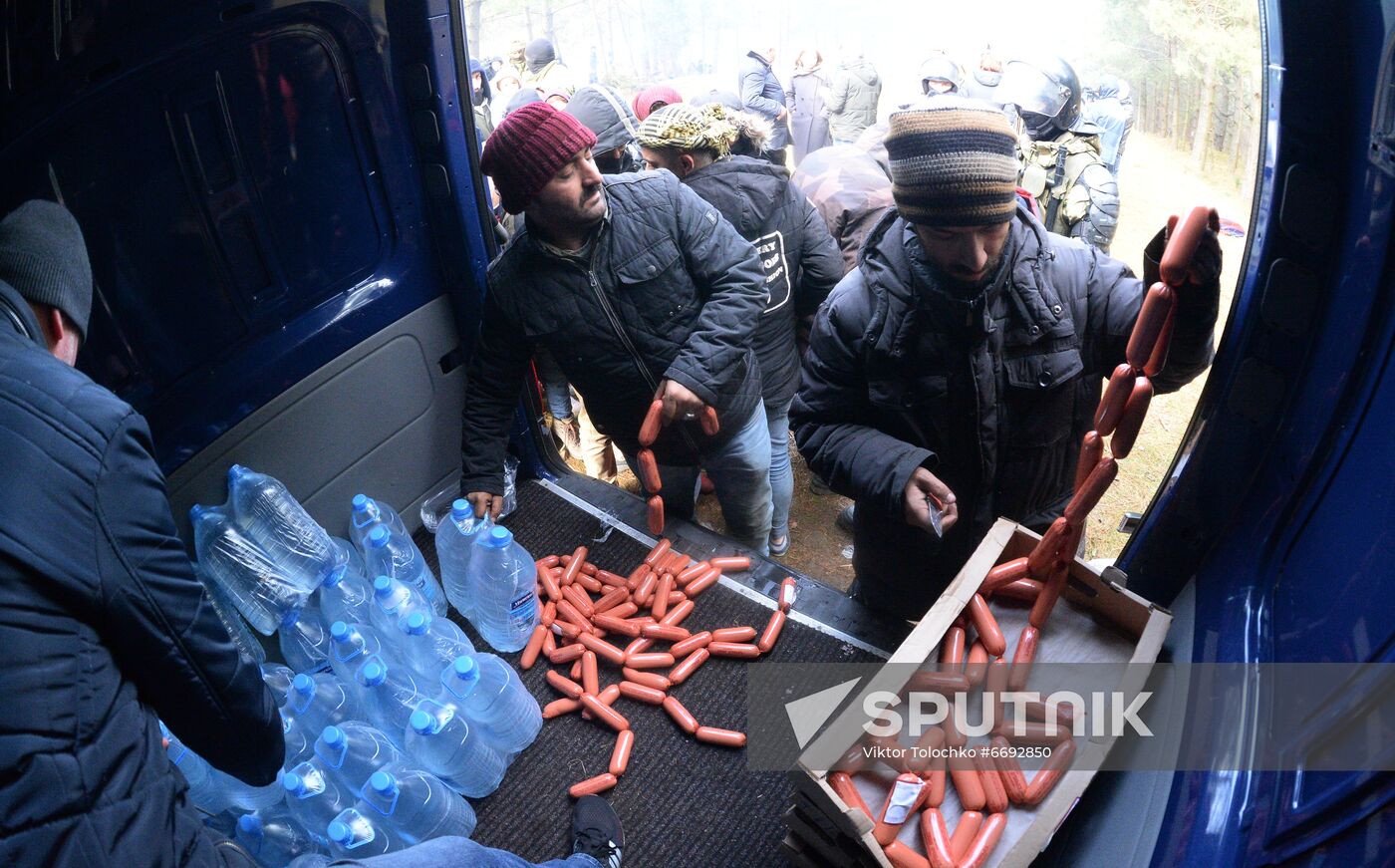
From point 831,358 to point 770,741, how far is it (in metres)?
1.35

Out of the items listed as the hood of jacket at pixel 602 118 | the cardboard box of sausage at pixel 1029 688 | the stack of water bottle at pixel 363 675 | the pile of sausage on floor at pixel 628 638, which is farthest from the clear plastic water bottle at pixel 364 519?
the hood of jacket at pixel 602 118

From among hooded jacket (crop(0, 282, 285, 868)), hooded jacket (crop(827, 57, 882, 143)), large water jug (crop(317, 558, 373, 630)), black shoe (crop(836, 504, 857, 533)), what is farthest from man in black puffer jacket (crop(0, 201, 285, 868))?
hooded jacket (crop(827, 57, 882, 143))

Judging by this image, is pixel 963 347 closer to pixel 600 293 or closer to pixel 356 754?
pixel 600 293

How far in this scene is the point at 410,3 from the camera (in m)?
2.97

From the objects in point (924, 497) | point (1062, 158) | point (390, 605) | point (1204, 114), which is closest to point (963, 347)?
point (924, 497)

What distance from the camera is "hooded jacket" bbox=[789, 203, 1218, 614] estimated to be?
220 centimetres

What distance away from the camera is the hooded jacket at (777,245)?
3584 mm

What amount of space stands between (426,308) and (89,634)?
6.81 feet

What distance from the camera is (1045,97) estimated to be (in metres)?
6.26

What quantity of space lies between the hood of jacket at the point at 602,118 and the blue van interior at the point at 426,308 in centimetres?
123

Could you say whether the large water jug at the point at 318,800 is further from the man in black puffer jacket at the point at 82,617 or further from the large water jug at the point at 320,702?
the man in black puffer jacket at the point at 82,617

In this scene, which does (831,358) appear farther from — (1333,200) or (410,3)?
(410,3)

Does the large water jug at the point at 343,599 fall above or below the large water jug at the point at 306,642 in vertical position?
above

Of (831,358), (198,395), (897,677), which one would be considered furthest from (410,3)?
(897,677)
